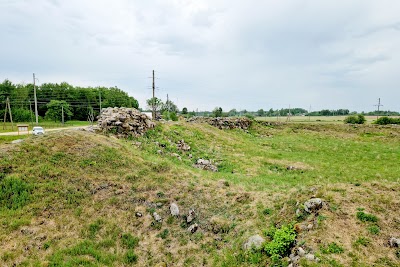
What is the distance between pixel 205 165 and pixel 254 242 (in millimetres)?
7861

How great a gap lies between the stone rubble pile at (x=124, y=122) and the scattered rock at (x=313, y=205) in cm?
1183

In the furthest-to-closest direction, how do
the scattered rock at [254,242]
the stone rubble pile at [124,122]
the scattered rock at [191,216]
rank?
1. the stone rubble pile at [124,122]
2. the scattered rock at [191,216]
3. the scattered rock at [254,242]

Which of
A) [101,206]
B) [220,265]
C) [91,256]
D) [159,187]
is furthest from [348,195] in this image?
[101,206]

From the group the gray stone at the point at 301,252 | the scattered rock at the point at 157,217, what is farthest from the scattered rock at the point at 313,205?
the scattered rock at the point at 157,217

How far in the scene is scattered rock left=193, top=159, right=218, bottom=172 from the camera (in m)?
13.7

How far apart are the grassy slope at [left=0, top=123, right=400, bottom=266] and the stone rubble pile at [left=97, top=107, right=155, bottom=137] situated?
2.58m

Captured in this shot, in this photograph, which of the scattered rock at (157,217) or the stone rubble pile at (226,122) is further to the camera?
the stone rubble pile at (226,122)

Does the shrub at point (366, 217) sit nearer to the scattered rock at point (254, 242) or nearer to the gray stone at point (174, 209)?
the scattered rock at point (254, 242)

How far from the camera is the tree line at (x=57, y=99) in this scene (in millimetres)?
57150

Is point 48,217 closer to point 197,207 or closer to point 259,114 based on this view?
point 197,207

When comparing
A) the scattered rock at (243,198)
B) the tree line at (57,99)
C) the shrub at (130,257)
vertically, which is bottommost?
the shrub at (130,257)

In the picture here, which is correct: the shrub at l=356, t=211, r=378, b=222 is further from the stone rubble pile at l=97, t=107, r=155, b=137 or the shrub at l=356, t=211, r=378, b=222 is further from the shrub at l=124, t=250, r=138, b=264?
the stone rubble pile at l=97, t=107, r=155, b=137

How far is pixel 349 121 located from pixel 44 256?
50.9 m

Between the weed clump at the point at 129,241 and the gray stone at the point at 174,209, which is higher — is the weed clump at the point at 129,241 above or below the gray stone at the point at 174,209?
below
